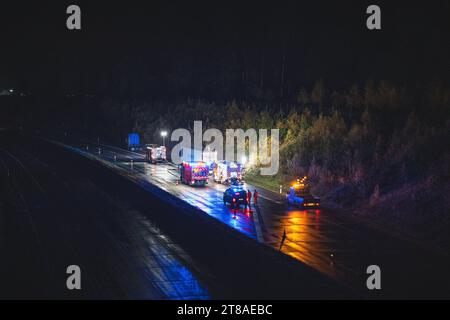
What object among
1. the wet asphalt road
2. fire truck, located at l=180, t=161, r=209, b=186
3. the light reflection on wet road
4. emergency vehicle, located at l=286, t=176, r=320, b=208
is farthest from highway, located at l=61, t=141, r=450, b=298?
the wet asphalt road

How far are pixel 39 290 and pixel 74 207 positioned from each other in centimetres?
2085

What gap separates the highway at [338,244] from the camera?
25.7m

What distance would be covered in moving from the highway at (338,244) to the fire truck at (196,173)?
1.63 m

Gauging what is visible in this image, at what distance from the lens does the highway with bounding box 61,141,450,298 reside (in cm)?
2569

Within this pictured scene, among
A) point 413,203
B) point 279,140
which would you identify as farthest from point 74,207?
point 279,140

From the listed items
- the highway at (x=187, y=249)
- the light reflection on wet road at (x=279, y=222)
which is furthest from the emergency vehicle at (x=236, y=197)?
the highway at (x=187, y=249)

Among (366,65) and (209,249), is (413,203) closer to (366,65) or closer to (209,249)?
(209,249)

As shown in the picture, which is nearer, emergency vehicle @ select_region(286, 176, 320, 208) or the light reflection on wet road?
the light reflection on wet road

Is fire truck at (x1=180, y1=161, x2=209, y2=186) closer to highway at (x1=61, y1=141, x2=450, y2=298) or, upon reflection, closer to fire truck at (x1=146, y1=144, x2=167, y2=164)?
highway at (x1=61, y1=141, x2=450, y2=298)

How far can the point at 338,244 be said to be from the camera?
110 ft

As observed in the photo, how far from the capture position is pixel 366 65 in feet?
470

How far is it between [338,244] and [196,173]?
83.9ft

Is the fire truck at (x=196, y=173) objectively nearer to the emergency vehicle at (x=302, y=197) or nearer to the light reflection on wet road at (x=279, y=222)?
the light reflection on wet road at (x=279, y=222)

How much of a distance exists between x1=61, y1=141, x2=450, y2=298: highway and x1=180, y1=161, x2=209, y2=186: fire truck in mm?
1633
